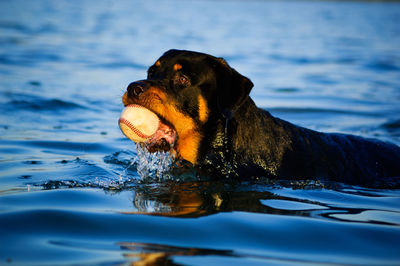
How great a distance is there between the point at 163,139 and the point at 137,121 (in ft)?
1.37

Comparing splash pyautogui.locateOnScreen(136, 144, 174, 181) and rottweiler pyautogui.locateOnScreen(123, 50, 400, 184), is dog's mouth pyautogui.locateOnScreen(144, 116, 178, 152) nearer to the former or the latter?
rottweiler pyautogui.locateOnScreen(123, 50, 400, 184)

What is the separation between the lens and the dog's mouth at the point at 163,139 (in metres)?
4.94

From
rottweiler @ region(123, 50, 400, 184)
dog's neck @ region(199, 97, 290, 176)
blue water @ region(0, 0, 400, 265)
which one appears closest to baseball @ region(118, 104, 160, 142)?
rottweiler @ region(123, 50, 400, 184)

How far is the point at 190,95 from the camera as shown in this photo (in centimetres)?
509

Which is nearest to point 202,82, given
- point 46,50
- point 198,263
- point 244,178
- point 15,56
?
point 244,178

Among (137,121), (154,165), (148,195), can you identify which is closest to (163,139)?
(137,121)

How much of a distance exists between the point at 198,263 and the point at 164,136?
76.7 inches

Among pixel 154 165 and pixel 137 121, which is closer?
pixel 137 121

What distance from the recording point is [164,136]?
501cm

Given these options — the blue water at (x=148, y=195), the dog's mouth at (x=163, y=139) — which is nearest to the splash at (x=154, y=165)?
the blue water at (x=148, y=195)

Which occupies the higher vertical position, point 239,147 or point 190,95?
point 190,95

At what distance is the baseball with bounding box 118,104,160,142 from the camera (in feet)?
15.4

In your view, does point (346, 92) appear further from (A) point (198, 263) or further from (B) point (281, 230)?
(A) point (198, 263)

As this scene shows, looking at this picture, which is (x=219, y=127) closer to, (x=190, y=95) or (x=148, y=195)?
(x=190, y=95)
